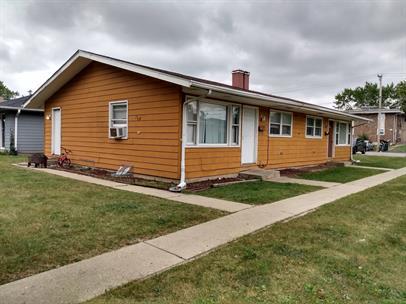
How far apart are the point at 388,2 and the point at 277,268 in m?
9.88

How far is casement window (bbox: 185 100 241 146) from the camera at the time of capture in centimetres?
902

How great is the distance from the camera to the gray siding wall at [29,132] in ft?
58.7

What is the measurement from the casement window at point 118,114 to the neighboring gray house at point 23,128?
9071 millimetres

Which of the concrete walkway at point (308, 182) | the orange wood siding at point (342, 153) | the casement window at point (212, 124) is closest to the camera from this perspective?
the casement window at point (212, 124)

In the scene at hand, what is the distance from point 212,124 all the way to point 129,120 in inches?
104

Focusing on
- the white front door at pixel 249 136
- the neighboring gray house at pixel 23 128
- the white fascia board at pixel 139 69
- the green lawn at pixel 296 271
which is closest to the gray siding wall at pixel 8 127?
the neighboring gray house at pixel 23 128

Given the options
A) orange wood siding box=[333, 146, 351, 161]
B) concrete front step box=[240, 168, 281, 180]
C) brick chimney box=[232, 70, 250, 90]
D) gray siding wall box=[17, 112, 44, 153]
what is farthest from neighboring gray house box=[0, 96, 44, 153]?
orange wood siding box=[333, 146, 351, 161]

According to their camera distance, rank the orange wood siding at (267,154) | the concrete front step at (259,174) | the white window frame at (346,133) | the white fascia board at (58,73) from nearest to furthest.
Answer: the orange wood siding at (267,154) → the concrete front step at (259,174) → the white fascia board at (58,73) → the white window frame at (346,133)

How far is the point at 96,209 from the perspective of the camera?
586 cm

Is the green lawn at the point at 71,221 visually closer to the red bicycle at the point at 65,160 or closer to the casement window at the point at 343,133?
the red bicycle at the point at 65,160

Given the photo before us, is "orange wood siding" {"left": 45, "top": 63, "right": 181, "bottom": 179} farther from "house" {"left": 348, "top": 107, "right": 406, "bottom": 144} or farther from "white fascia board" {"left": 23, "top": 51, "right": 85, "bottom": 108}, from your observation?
"house" {"left": 348, "top": 107, "right": 406, "bottom": 144}

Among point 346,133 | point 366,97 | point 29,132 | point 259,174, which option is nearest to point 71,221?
point 259,174

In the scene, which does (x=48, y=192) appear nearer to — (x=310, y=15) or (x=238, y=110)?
(x=238, y=110)

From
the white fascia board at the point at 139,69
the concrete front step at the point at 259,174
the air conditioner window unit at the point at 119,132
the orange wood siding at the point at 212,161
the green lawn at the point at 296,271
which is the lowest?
the green lawn at the point at 296,271
